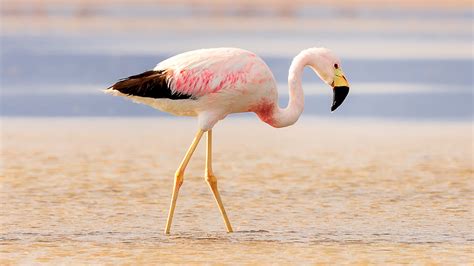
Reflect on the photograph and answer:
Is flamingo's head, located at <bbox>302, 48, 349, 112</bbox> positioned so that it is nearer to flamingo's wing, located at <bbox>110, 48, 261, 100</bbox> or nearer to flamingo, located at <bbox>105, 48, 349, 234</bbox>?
flamingo, located at <bbox>105, 48, 349, 234</bbox>

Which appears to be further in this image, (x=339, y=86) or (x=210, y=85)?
(x=339, y=86)

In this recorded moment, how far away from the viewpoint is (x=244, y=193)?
10.5 meters

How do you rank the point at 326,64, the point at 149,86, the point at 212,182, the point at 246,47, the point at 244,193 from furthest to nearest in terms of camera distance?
the point at 246,47
the point at 244,193
the point at 212,182
the point at 326,64
the point at 149,86

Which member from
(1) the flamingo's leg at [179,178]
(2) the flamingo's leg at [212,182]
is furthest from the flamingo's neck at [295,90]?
(1) the flamingo's leg at [179,178]

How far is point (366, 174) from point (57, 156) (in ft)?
9.31

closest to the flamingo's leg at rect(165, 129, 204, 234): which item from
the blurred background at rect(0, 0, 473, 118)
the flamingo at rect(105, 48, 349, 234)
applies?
the flamingo at rect(105, 48, 349, 234)

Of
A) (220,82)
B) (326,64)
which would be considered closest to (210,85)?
(220,82)

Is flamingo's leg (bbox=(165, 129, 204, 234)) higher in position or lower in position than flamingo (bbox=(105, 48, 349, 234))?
lower

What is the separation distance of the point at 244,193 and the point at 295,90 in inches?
53.5

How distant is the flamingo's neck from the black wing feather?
71cm

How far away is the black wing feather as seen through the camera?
9.03 m

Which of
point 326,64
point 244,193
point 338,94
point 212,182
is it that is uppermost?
point 326,64

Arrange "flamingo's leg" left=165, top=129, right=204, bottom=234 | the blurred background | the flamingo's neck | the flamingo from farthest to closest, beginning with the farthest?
the blurred background, the flamingo's neck, the flamingo, "flamingo's leg" left=165, top=129, right=204, bottom=234

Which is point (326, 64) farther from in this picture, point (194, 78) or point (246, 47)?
point (246, 47)
